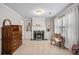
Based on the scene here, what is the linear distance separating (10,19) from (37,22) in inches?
23.1

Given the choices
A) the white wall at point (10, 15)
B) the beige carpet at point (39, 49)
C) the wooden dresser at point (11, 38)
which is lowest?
the beige carpet at point (39, 49)

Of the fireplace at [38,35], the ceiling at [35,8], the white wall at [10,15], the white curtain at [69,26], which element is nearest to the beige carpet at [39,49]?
the fireplace at [38,35]

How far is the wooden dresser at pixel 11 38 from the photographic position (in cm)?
260

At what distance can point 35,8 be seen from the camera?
260 cm

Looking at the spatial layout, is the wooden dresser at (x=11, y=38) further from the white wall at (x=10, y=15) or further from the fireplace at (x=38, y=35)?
the fireplace at (x=38, y=35)

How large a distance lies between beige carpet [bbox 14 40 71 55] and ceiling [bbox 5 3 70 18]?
0.59m

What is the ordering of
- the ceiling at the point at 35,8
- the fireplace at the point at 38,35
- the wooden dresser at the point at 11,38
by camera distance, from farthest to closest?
the fireplace at the point at 38,35
the wooden dresser at the point at 11,38
the ceiling at the point at 35,8

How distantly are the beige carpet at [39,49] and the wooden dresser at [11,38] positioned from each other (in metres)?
0.12

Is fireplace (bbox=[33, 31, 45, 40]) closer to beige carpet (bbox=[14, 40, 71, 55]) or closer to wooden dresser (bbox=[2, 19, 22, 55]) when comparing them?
beige carpet (bbox=[14, 40, 71, 55])

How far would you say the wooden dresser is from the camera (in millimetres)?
2597

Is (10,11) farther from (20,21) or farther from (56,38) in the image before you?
(56,38)

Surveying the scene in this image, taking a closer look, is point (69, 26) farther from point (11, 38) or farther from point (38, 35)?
point (11, 38)

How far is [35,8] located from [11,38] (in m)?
0.79
